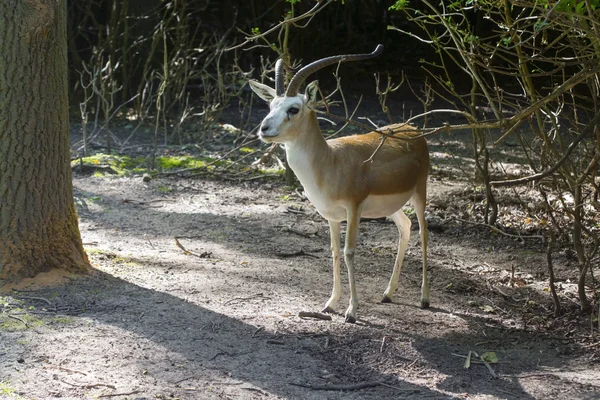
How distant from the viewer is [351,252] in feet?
20.0

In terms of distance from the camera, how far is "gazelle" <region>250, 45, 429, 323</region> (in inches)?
232

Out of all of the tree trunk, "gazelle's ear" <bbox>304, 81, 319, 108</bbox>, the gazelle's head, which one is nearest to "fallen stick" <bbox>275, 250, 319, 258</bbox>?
the gazelle's head

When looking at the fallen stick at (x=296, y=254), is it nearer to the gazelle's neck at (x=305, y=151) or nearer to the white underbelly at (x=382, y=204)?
the white underbelly at (x=382, y=204)

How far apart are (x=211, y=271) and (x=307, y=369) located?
6.57 feet

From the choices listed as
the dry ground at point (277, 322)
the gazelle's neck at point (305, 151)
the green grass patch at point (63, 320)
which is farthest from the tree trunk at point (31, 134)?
the gazelle's neck at point (305, 151)

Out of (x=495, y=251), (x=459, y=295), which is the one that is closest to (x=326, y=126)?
(x=495, y=251)

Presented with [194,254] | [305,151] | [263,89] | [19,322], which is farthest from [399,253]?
[19,322]

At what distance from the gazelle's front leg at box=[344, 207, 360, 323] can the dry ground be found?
103 mm

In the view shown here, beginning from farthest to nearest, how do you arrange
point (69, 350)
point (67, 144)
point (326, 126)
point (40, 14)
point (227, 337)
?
point (326, 126), point (67, 144), point (40, 14), point (227, 337), point (69, 350)

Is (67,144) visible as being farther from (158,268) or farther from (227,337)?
(227,337)

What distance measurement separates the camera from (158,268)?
6.77 meters

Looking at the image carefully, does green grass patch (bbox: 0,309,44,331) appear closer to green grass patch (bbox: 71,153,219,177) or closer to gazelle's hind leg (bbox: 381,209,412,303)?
gazelle's hind leg (bbox: 381,209,412,303)

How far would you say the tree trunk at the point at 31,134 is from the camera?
18.9ft

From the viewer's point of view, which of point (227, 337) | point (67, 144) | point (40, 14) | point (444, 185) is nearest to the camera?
point (227, 337)
